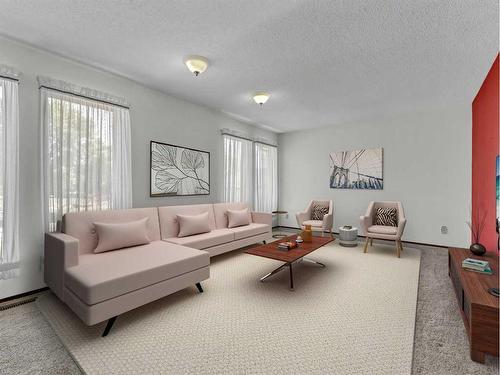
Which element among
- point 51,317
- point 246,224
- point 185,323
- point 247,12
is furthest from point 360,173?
point 51,317

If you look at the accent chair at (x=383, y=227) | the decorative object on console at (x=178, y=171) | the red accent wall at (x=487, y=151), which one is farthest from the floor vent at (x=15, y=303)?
the red accent wall at (x=487, y=151)

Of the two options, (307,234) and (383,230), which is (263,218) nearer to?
(307,234)

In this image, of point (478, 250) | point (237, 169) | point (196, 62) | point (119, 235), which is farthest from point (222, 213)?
point (478, 250)

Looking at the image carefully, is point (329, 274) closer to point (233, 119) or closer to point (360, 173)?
point (360, 173)

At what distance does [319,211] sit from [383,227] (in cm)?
137

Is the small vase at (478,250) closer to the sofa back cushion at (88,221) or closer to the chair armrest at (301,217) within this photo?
the chair armrest at (301,217)

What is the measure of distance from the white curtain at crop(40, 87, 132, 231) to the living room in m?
0.02

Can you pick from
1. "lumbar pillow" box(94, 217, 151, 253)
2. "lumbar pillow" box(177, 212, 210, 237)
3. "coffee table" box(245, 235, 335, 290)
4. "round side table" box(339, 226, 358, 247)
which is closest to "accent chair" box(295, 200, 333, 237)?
"round side table" box(339, 226, 358, 247)

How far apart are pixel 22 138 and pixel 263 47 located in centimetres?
268

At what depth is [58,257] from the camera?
91.0 inches

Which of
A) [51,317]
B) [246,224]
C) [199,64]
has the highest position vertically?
[199,64]

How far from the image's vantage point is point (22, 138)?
260 centimetres

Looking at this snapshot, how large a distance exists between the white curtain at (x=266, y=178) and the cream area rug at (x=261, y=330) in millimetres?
3009

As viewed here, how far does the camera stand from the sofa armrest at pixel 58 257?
2213 millimetres
